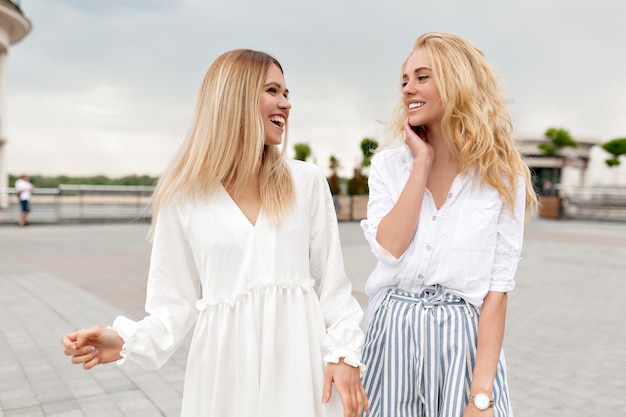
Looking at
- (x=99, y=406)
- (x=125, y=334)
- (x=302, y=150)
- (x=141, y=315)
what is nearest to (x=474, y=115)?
(x=125, y=334)

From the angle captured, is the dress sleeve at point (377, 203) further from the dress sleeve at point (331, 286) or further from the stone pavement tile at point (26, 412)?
the stone pavement tile at point (26, 412)

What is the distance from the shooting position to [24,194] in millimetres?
18250

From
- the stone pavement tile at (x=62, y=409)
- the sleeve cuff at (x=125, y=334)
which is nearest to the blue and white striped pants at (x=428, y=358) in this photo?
the sleeve cuff at (x=125, y=334)

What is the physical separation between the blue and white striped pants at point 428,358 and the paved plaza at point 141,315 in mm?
2504

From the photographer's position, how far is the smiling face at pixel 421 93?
5.70 feet

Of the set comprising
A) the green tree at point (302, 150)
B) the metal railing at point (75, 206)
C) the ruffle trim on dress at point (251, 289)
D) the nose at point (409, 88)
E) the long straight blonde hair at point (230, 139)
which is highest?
the green tree at point (302, 150)

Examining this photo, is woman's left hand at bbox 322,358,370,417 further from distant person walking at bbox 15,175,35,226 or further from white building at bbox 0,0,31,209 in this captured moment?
white building at bbox 0,0,31,209

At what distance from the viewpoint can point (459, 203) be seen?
1743mm

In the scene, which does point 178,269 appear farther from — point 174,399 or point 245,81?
point 174,399

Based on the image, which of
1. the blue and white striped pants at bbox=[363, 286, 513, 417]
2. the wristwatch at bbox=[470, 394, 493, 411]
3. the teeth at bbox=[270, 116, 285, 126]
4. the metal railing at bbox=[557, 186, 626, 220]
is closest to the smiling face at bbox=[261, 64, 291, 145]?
the teeth at bbox=[270, 116, 285, 126]

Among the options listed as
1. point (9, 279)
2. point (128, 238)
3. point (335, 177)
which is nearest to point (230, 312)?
point (9, 279)

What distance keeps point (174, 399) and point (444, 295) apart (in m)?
2.91

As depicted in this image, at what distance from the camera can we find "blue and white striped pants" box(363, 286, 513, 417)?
66.9 inches

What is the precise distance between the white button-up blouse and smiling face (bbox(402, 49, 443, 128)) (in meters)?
0.20
